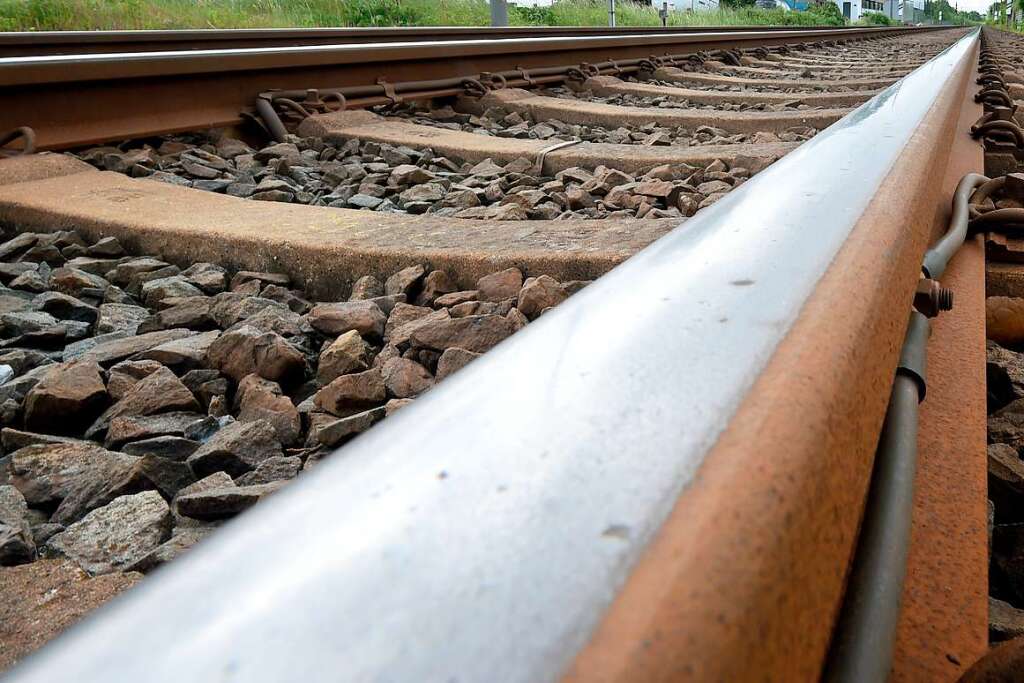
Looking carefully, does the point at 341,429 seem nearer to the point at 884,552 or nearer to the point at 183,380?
the point at 183,380

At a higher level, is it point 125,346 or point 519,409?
point 519,409

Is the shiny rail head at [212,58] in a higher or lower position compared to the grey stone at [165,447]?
higher

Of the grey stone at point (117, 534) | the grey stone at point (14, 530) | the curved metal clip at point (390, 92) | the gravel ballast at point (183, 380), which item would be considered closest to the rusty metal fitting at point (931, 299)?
the gravel ballast at point (183, 380)

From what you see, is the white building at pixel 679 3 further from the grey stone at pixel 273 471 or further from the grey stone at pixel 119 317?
the grey stone at pixel 273 471

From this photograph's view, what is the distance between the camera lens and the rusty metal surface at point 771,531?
276 millimetres

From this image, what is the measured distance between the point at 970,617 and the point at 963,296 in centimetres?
69

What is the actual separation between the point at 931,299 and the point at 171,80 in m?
2.94

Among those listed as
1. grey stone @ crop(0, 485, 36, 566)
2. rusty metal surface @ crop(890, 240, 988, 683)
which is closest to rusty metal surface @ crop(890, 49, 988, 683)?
rusty metal surface @ crop(890, 240, 988, 683)

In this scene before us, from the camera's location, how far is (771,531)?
320 millimetres

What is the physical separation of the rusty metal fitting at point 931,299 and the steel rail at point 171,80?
8.64 feet

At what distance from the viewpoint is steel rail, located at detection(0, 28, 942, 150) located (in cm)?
282

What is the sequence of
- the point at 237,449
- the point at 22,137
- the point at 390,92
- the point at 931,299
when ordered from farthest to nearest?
the point at 390,92 < the point at 22,137 < the point at 237,449 < the point at 931,299

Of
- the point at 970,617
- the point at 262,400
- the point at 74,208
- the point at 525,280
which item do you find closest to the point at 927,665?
the point at 970,617

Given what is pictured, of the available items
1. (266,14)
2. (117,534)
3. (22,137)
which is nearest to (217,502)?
(117,534)
